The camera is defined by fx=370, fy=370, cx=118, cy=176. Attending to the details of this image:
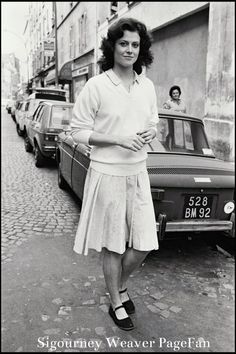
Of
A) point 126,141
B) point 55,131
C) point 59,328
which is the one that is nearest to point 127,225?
point 126,141

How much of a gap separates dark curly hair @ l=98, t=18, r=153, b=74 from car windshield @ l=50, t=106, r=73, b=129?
3.91 m

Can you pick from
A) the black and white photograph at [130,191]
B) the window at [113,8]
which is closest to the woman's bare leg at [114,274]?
the black and white photograph at [130,191]

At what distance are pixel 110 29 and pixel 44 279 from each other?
155cm

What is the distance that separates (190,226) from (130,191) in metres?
0.92

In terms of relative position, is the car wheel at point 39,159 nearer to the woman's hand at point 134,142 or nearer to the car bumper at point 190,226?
the car bumper at point 190,226

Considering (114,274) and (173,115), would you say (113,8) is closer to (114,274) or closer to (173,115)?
(114,274)

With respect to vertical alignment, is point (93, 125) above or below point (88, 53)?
below

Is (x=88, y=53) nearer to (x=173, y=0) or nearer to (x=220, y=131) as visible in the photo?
(x=173, y=0)

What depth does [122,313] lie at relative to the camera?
76.2 inches

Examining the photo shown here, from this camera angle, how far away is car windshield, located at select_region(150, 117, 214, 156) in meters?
2.85

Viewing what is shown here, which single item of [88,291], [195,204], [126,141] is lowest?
[88,291]

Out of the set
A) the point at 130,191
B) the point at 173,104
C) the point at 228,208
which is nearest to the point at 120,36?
the point at 130,191

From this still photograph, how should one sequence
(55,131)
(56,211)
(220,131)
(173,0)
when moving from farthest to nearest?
(55,131)
(56,211)
(220,131)
(173,0)

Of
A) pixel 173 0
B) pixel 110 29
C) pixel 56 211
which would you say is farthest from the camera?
pixel 56 211
